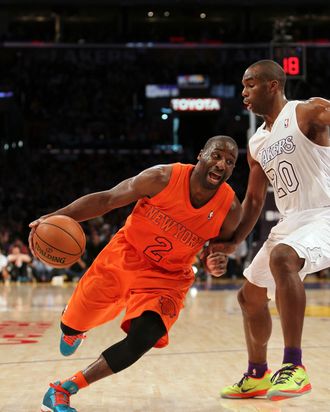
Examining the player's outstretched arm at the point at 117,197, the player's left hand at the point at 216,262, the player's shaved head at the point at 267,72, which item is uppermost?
the player's shaved head at the point at 267,72

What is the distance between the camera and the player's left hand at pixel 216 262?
3.99 meters

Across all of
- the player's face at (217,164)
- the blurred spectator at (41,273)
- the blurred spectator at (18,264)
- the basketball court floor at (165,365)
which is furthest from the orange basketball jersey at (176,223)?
the blurred spectator at (41,273)

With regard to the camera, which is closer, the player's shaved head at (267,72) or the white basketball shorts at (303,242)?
the white basketball shorts at (303,242)

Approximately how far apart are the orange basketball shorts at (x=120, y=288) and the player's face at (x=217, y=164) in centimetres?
54

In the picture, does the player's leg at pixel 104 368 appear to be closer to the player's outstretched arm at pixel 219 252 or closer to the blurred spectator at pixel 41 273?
the player's outstretched arm at pixel 219 252

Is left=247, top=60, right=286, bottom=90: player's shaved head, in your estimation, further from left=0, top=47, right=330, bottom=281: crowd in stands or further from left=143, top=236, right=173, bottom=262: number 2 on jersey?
left=0, top=47, right=330, bottom=281: crowd in stands

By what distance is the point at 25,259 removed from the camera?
53.0ft

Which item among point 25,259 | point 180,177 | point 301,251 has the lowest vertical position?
point 25,259

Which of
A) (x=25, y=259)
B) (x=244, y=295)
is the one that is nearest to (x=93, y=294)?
(x=244, y=295)

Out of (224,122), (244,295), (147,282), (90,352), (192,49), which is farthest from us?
(224,122)

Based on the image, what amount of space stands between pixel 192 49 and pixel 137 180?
823 inches

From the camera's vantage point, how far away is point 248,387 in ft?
13.8

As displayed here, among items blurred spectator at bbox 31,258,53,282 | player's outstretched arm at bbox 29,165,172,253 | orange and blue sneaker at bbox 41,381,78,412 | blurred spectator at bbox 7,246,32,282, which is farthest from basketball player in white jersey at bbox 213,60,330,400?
blurred spectator at bbox 31,258,53,282

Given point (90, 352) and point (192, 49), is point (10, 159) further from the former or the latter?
point (90, 352)
